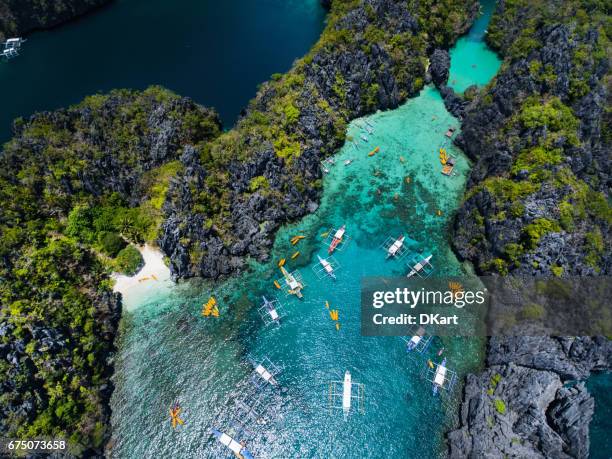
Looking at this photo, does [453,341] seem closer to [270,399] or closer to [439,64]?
[270,399]

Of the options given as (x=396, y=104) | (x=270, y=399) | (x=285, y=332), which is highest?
(x=396, y=104)

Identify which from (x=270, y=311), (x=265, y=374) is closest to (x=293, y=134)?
(x=270, y=311)

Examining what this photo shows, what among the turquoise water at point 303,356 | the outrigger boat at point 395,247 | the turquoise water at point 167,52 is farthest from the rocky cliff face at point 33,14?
A: the outrigger boat at point 395,247

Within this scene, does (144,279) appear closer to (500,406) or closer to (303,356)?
(303,356)

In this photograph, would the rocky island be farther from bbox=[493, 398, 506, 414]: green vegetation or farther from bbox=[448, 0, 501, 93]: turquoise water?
bbox=[448, 0, 501, 93]: turquoise water

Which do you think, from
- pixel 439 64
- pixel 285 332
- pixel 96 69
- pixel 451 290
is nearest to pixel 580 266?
pixel 451 290

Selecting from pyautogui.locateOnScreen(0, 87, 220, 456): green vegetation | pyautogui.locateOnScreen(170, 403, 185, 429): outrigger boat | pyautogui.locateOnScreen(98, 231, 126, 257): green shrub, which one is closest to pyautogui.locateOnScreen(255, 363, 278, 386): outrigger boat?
pyautogui.locateOnScreen(170, 403, 185, 429): outrigger boat
